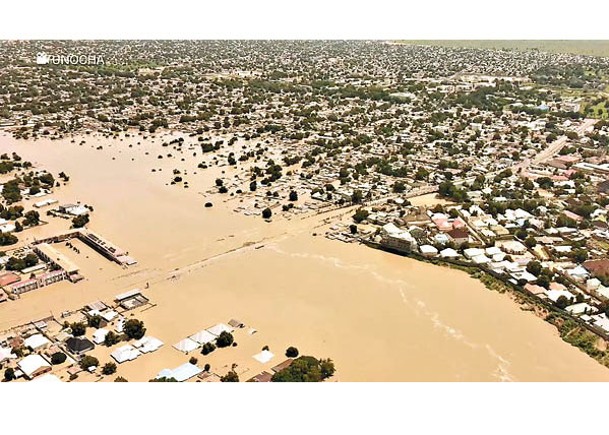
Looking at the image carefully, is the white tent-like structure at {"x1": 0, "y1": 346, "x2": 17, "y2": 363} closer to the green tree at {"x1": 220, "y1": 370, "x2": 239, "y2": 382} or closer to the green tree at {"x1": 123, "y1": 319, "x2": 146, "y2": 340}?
the green tree at {"x1": 123, "y1": 319, "x2": 146, "y2": 340}

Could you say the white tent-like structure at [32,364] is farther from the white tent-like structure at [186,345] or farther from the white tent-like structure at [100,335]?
the white tent-like structure at [186,345]

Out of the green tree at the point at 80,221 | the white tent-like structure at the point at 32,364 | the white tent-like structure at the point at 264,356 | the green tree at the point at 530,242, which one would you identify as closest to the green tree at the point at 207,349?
the white tent-like structure at the point at 264,356

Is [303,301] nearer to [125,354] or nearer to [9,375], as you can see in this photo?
[125,354]

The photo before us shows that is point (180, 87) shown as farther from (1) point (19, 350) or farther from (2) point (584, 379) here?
(2) point (584, 379)

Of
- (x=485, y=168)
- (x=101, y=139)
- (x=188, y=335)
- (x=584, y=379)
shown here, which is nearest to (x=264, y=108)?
(x=101, y=139)

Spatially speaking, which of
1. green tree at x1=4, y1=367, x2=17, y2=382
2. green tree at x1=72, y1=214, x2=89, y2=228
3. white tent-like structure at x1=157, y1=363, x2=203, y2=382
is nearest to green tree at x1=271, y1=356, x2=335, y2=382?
white tent-like structure at x1=157, y1=363, x2=203, y2=382
